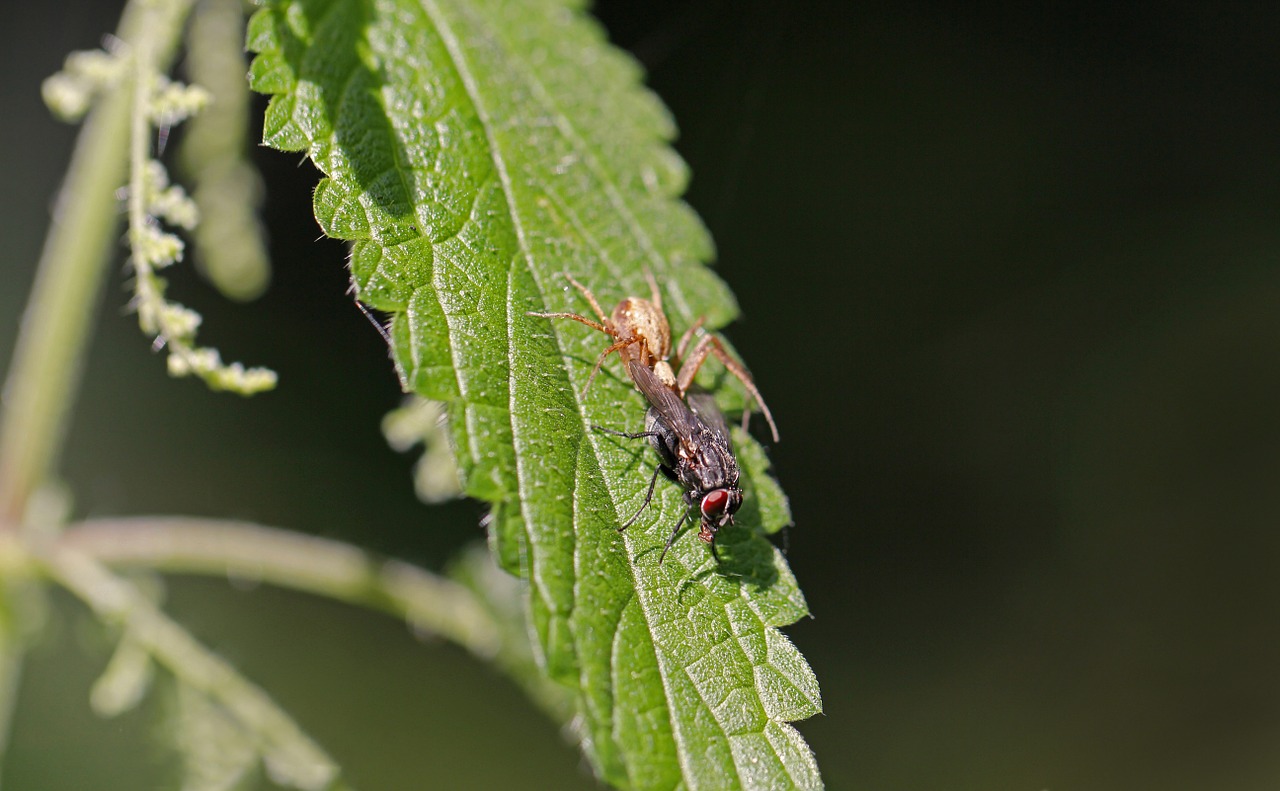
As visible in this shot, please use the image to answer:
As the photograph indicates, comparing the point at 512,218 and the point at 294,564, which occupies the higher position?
the point at 512,218

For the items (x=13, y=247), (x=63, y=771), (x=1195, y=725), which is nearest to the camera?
(x=63, y=771)

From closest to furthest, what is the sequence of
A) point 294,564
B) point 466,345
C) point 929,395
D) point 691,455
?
point 466,345 < point 691,455 < point 294,564 < point 929,395

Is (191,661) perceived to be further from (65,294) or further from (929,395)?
(929,395)

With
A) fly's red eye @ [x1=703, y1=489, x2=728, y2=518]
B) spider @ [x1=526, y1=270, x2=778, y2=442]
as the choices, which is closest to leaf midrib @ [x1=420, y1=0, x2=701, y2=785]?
spider @ [x1=526, y1=270, x2=778, y2=442]

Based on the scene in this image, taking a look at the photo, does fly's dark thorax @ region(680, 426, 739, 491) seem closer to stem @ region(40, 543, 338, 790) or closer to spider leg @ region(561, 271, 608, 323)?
spider leg @ region(561, 271, 608, 323)

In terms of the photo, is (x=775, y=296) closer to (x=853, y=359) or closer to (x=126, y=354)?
(x=853, y=359)

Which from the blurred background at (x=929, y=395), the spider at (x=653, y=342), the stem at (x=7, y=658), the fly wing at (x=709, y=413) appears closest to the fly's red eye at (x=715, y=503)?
the fly wing at (x=709, y=413)

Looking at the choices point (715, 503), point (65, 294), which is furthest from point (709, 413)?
point (65, 294)

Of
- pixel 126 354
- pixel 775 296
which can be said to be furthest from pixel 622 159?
pixel 126 354
